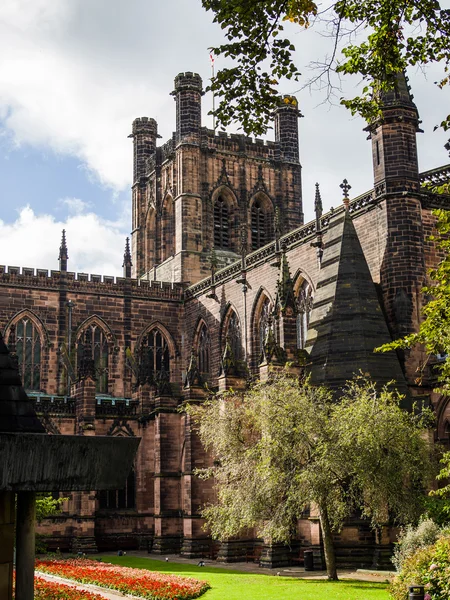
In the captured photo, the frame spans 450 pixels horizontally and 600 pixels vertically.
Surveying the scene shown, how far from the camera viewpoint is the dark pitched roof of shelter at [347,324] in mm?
28203

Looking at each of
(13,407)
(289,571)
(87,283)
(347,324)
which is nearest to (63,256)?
(87,283)

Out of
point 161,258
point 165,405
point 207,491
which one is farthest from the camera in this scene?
point 161,258

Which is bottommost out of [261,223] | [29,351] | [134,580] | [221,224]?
[134,580]

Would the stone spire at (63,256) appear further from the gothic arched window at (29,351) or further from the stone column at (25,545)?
the stone column at (25,545)

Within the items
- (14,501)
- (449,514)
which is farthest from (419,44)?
(449,514)

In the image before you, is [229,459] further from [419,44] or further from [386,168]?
[419,44]

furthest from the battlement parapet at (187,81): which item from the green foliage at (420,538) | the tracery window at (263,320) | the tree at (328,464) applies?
the green foliage at (420,538)

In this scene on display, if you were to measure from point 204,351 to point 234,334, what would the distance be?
3772 mm

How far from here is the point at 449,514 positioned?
21.1m

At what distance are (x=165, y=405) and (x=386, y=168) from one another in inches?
554

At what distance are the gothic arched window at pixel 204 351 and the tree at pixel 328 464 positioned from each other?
2001cm

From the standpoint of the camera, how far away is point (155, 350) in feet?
156

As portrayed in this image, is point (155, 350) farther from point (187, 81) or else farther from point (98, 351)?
point (187, 81)

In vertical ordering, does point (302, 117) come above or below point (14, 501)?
above
